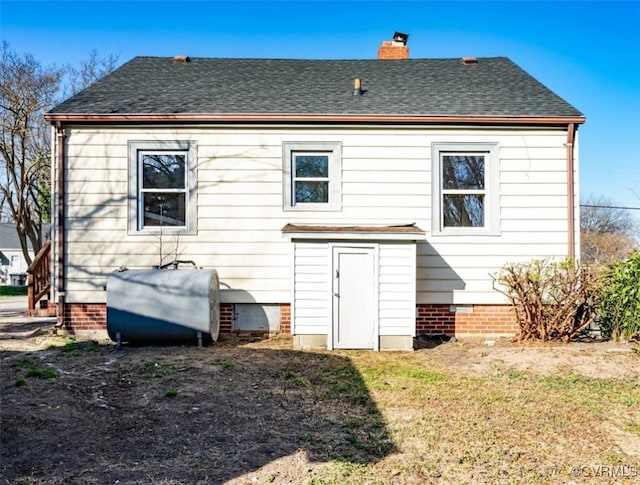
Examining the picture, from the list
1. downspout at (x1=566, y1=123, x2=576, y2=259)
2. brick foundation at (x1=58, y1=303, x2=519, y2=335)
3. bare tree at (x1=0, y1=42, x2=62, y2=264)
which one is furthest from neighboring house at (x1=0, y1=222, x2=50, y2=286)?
downspout at (x1=566, y1=123, x2=576, y2=259)

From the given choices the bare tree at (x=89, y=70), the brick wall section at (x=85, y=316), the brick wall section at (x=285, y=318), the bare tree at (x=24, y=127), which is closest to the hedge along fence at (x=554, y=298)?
the brick wall section at (x=285, y=318)

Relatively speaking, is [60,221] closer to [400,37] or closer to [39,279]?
[39,279]

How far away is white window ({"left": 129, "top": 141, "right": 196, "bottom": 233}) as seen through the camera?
816 centimetres

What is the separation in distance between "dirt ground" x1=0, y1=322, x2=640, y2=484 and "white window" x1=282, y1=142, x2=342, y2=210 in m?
2.61

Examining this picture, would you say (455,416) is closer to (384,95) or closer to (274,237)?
(274,237)

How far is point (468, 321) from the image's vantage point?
8117mm

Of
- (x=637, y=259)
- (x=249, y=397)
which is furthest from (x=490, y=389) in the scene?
(x=637, y=259)

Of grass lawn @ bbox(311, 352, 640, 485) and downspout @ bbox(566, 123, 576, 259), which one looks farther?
downspout @ bbox(566, 123, 576, 259)

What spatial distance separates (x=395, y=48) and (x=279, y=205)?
20.1 feet

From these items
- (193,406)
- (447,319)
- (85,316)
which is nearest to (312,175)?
(447,319)

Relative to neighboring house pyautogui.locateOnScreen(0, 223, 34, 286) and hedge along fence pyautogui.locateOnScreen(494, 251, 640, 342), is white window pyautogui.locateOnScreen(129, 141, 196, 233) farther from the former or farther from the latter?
neighboring house pyautogui.locateOnScreen(0, 223, 34, 286)

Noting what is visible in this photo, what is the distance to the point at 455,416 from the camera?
4.20 m

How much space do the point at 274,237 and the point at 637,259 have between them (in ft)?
19.9

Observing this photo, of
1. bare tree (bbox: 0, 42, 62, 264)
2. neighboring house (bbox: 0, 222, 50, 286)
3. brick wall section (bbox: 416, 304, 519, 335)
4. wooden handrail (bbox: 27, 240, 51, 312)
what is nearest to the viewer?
brick wall section (bbox: 416, 304, 519, 335)
